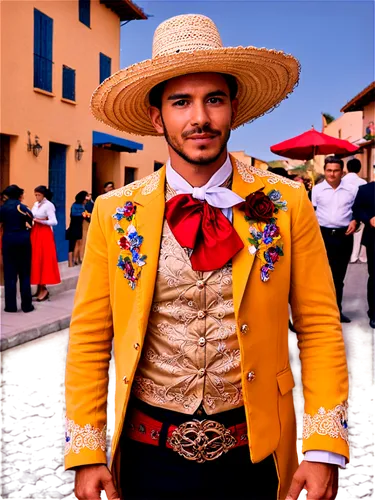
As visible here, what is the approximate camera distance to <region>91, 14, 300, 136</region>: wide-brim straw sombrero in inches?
74.3

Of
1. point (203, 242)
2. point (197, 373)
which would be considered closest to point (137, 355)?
point (197, 373)

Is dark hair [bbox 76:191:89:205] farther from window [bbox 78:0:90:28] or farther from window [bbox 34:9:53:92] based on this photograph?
window [bbox 78:0:90:28]

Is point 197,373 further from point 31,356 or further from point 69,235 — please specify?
point 69,235

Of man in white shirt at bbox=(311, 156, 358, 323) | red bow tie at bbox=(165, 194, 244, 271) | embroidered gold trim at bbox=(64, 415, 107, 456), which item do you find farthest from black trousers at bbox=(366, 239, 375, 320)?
embroidered gold trim at bbox=(64, 415, 107, 456)

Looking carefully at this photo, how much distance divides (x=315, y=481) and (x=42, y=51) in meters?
13.6

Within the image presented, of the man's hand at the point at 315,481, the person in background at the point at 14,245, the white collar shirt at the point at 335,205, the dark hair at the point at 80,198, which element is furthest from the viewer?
the dark hair at the point at 80,198

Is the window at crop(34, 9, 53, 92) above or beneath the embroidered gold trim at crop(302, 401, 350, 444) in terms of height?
above

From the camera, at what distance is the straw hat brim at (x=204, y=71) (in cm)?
189

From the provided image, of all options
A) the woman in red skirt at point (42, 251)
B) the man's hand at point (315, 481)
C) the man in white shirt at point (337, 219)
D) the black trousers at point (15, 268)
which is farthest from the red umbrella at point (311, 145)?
the man's hand at point (315, 481)

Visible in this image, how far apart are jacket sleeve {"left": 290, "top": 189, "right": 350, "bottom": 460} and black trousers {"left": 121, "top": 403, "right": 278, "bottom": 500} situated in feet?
0.66

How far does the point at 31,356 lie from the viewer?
6.26 m

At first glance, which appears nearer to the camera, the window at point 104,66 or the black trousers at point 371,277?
the black trousers at point 371,277

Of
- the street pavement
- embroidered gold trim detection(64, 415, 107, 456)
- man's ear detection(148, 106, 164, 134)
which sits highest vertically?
man's ear detection(148, 106, 164, 134)

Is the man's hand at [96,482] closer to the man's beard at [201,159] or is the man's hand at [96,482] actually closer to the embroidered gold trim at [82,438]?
the embroidered gold trim at [82,438]
